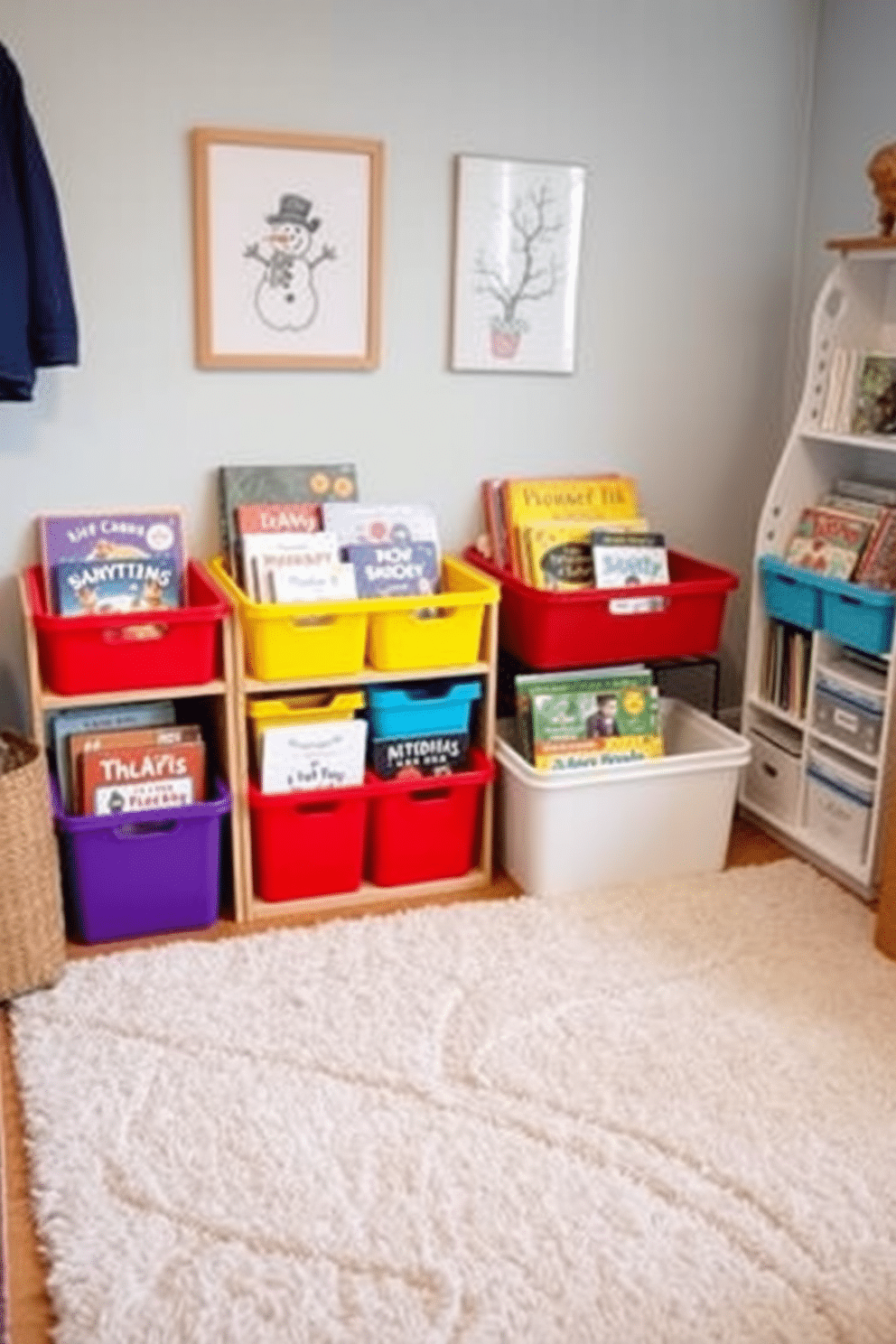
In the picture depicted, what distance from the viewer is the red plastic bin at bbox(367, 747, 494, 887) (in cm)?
269

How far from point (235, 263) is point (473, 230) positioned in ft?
1.88

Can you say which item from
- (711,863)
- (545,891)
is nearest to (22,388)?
(545,891)

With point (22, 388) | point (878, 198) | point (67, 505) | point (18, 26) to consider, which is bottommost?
point (67, 505)

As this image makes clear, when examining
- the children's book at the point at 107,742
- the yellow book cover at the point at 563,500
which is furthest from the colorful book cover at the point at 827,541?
the children's book at the point at 107,742

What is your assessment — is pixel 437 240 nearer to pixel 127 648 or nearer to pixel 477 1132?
pixel 127 648

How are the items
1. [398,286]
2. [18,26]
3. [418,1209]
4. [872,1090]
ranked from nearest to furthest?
[418,1209]
[872,1090]
[18,26]
[398,286]

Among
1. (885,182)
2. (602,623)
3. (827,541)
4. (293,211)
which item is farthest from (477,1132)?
(885,182)

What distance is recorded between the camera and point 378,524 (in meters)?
2.78

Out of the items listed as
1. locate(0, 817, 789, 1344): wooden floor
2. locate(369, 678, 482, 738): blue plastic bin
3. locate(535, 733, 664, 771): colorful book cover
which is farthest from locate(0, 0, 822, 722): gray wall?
locate(0, 817, 789, 1344): wooden floor

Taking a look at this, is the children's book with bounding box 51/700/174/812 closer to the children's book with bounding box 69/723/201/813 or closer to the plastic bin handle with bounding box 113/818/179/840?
the children's book with bounding box 69/723/201/813

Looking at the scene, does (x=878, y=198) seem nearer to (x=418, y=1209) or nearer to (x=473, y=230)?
(x=473, y=230)

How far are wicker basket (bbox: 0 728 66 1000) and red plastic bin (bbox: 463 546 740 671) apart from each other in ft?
3.65

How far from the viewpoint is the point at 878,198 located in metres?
2.66

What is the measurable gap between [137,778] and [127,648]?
10.8 inches
